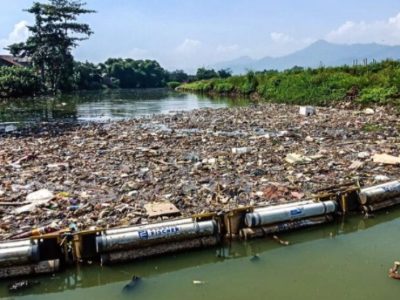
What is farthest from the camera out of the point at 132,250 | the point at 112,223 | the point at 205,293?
the point at 112,223

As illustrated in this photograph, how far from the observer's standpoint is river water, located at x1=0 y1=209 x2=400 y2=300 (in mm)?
4059

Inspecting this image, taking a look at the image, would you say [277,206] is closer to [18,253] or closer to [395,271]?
[395,271]

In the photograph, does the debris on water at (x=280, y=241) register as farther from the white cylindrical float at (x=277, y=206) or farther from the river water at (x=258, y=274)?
the white cylindrical float at (x=277, y=206)

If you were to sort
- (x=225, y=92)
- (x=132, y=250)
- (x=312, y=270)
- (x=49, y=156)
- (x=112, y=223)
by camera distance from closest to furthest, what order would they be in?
(x=312, y=270), (x=132, y=250), (x=112, y=223), (x=49, y=156), (x=225, y=92)

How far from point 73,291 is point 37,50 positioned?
3702cm

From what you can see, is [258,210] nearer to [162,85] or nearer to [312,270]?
[312,270]

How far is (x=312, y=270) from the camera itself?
446 cm

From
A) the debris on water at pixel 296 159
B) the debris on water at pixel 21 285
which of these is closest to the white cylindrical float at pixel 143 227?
the debris on water at pixel 21 285

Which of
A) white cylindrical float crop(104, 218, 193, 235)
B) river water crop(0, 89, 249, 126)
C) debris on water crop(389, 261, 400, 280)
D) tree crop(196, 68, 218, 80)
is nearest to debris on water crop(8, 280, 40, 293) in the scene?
white cylindrical float crop(104, 218, 193, 235)

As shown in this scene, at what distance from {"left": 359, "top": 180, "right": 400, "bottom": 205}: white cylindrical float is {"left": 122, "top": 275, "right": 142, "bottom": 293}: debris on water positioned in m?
3.50

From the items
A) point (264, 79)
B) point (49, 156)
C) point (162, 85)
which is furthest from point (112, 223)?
point (162, 85)

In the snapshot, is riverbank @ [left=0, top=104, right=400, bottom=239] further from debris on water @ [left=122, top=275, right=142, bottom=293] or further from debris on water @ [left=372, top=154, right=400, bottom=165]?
debris on water @ [left=122, top=275, right=142, bottom=293]

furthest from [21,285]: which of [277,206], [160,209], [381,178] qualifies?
[381,178]

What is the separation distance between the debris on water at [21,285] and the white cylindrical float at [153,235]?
720 mm
